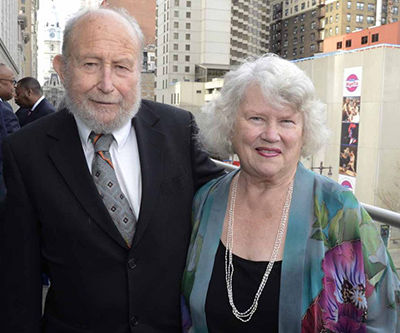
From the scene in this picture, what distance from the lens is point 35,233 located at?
1.70m

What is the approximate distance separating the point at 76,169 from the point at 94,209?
0.56 feet

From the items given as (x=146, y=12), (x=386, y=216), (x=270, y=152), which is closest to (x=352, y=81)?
(x=386, y=216)

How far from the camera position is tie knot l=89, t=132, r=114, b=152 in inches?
67.2

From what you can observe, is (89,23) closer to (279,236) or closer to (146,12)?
(279,236)

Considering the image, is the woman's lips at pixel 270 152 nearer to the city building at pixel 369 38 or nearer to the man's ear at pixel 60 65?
the man's ear at pixel 60 65

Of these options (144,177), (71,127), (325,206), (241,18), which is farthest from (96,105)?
(241,18)

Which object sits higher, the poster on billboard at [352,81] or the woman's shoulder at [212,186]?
the poster on billboard at [352,81]

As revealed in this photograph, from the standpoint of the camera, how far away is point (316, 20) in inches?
2936

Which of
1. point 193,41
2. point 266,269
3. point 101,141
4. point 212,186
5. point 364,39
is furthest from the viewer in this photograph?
point 193,41

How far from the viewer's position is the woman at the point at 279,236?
1.51 meters

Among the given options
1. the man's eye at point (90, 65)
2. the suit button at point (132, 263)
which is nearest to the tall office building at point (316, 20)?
the man's eye at point (90, 65)

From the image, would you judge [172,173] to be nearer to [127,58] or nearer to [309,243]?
[127,58]

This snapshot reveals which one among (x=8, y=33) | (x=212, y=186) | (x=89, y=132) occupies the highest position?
(x=8, y=33)

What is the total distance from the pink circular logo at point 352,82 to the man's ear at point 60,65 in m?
34.9
